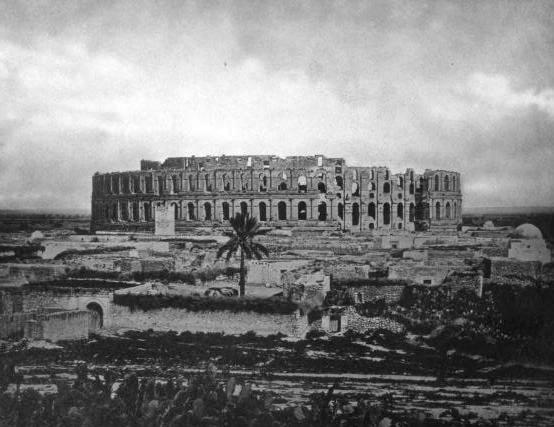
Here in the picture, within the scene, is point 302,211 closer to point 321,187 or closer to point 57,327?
point 321,187

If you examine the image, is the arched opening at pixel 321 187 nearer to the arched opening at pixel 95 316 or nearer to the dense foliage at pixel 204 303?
the dense foliage at pixel 204 303

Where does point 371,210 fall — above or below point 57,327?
above

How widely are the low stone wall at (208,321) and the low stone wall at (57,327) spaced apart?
1586mm

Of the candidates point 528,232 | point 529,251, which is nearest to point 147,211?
point 528,232

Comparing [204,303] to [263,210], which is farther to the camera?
[263,210]

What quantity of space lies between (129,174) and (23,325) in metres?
34.7

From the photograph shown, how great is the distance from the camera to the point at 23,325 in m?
21.4

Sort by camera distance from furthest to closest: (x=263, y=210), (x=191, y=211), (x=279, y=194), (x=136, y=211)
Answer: (x=136, y=211) → (x=191, y=211) → (x=263, y=210) → (x=279, y=194)

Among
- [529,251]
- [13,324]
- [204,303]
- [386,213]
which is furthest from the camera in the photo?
[386,213]

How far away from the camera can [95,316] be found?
75.2 ft

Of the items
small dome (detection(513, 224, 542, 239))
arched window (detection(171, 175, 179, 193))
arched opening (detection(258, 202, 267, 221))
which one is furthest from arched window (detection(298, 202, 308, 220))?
small dome (detection(513, 224, 542, 239))

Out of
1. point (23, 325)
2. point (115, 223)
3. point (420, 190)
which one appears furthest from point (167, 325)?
point (420, 190)

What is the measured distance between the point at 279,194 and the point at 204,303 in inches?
1169

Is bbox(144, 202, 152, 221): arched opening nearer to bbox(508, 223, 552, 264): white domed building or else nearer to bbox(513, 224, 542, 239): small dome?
bbox(513, 224, 542, 239): small dome
